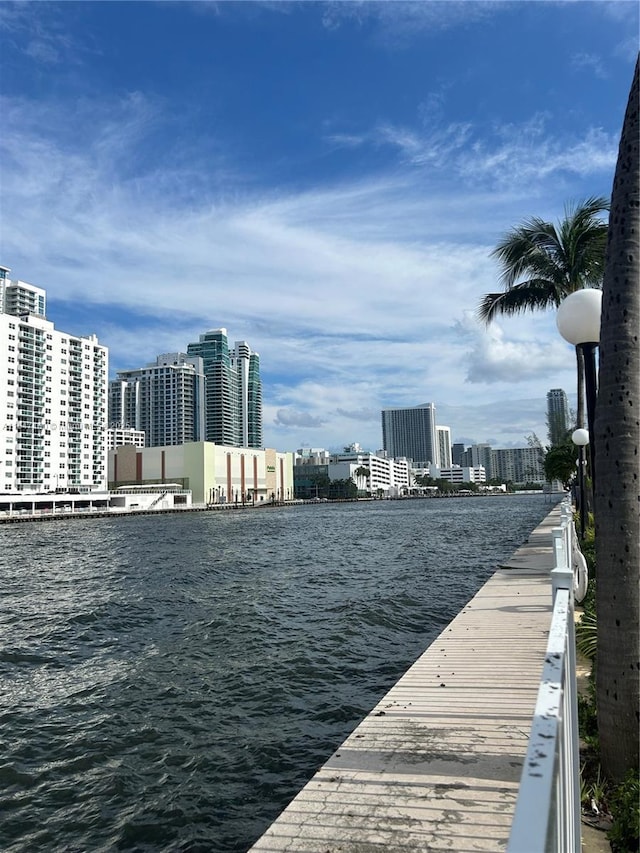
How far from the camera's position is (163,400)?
18575cm

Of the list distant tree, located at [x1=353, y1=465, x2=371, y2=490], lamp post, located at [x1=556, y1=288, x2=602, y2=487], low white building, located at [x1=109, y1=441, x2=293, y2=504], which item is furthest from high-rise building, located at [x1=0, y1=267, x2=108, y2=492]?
distant tree, located at [x1=353, y1=465, x2=371, y2=490]

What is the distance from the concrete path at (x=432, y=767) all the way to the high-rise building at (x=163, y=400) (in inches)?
7095

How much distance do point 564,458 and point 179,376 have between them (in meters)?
151

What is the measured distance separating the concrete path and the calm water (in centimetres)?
153

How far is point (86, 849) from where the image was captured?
5137 mm

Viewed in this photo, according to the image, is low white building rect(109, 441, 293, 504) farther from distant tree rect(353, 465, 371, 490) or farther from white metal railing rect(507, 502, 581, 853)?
white metal railing rect(507, 502, 581, 853)

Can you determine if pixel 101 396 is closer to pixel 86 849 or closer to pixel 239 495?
pixel 239 495

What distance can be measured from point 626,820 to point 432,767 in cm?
115

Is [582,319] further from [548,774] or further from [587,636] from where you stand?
[548,774]

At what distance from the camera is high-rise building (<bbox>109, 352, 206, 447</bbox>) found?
601ft

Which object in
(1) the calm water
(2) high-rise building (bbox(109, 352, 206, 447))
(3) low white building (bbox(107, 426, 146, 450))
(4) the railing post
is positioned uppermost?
(2) high-rise building (bbox(109, 352, 206, 447))

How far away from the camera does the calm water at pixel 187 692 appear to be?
5.66 meters

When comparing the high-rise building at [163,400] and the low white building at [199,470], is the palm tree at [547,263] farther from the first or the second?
the high-rise building at [163,400]

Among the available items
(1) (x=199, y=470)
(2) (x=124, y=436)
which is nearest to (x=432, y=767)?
(1) (x=199, y=470)
